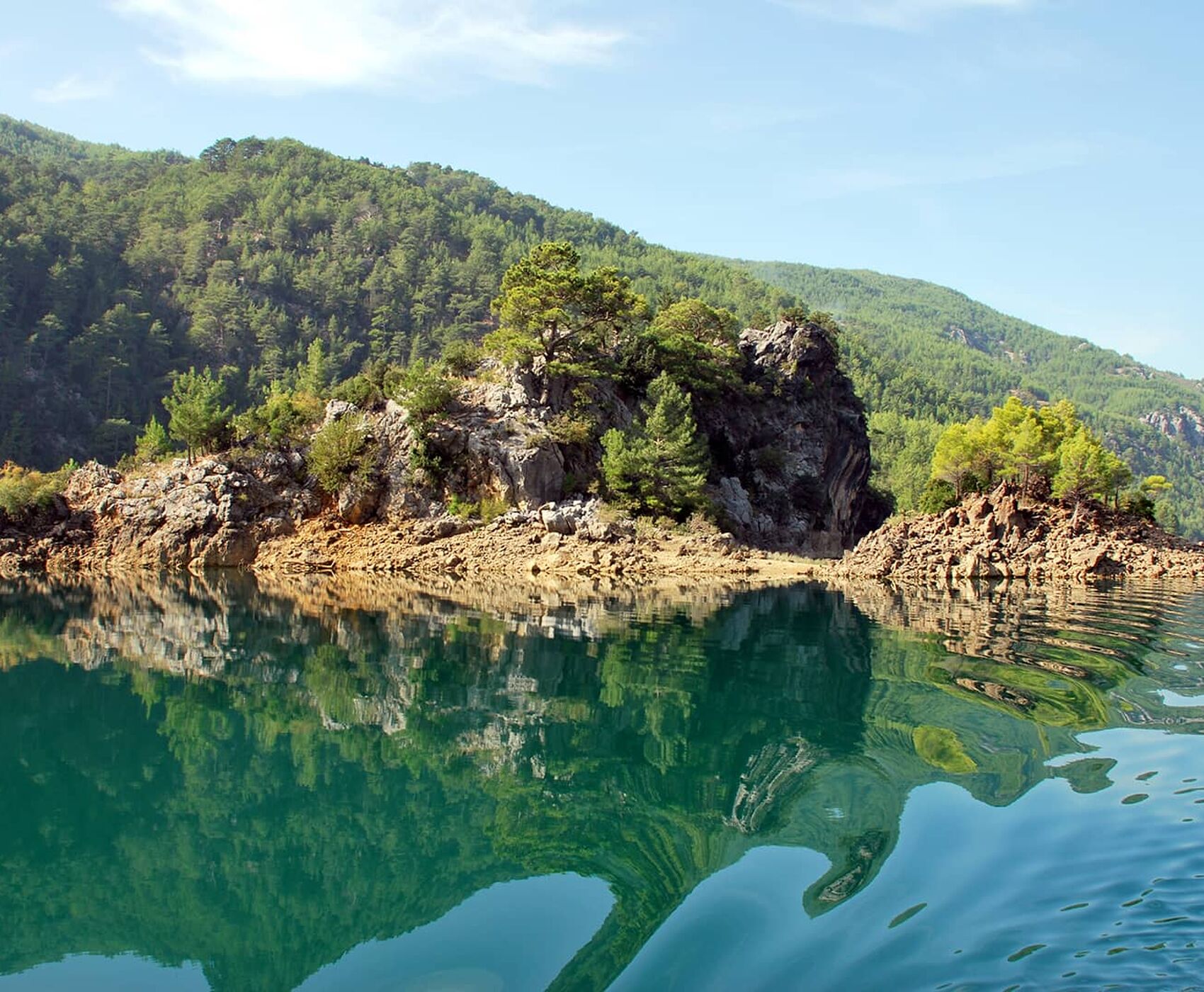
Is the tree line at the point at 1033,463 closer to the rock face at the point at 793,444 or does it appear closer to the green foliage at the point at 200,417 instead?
the rock face at the point at 793,444

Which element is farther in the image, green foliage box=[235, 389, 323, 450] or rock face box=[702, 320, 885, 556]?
rock face box=[702, 320, 885, 556]

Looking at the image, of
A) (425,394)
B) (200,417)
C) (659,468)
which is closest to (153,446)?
(200,417)

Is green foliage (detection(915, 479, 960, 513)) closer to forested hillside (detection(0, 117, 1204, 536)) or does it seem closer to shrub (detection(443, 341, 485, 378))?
forested hillside (detection(0, 117, 1204, 536))

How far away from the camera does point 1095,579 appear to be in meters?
34.4

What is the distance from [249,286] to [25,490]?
6232 centimetres

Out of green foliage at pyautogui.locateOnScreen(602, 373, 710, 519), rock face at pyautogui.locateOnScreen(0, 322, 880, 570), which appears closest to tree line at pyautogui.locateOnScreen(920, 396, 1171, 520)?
rock face at pyautogui.locateOnScreen(0, 322, 880, 570)

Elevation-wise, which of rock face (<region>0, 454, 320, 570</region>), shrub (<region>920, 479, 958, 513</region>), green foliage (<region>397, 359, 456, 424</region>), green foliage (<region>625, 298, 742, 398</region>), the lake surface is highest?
green foliage (<region>625, 298, 742, 398</region>)

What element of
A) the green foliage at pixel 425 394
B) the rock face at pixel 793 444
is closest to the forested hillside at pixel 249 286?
the rock face at pixel 793 444

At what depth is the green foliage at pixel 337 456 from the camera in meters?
38.1

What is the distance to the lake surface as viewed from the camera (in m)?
5.84

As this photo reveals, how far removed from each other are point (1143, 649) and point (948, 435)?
31082 mm

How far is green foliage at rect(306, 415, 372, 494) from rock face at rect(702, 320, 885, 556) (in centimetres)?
1615

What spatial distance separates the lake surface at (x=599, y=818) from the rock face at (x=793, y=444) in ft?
94.6

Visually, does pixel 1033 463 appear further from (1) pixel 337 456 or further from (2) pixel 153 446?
(2) pixel 153 446
